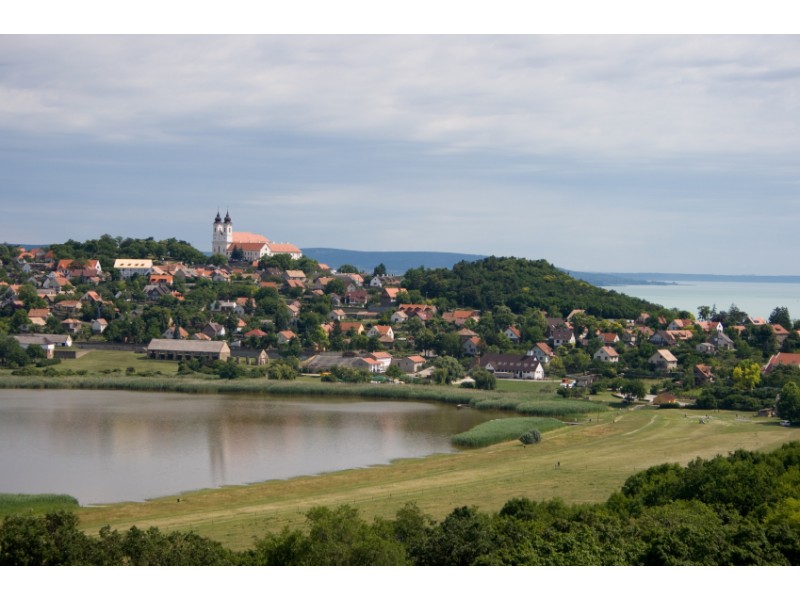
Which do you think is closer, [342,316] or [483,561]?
[483,561]

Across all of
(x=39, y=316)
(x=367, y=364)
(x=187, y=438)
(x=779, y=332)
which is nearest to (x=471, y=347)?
(x=367, y=364)

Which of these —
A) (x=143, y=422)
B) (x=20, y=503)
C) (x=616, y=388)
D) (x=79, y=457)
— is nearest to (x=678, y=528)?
(x=20, y=503)

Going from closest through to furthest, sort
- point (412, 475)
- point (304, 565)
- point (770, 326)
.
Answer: point (304, 565) < point (412, 475) < point (770, 326)

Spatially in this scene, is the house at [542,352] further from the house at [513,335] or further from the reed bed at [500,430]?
the reed bed at [500,430]

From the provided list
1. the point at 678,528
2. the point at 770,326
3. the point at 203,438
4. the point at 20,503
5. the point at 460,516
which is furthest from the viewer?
the point at 770,326

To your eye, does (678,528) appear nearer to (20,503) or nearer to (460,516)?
(460,516)

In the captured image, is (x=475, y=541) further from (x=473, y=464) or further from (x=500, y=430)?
(x=500, y=430)
